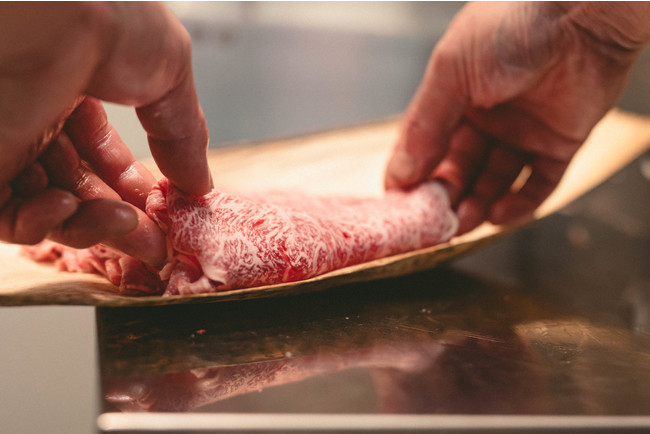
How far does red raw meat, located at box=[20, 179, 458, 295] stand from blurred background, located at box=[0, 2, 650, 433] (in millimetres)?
118

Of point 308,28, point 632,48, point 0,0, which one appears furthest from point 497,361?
point 308,28

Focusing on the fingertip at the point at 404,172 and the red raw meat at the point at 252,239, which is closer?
the red raw meat at the point at 252,239

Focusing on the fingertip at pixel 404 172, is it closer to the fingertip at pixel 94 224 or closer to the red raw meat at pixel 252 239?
the red raw meat at pixel 252 239

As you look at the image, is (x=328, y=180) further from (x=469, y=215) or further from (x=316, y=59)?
(x=316, y=59)

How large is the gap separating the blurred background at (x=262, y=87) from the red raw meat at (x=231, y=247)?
0.12 meters

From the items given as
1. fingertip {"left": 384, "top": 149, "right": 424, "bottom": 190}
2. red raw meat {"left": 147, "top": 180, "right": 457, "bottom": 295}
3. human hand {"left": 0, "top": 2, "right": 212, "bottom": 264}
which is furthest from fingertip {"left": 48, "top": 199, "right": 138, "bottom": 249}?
fingertip {"left": 384, "top": 149, "right": 424, "bottom": 190}

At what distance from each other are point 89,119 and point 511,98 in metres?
1.07

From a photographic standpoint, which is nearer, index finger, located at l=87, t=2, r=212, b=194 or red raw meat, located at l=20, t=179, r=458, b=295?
index finger, located at l=87, t=2, r=212, b=194

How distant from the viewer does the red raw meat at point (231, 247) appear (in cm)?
84

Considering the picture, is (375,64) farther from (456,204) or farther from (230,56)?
(456,204)

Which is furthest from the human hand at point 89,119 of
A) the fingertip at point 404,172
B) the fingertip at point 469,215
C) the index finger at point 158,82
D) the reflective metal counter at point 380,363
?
the fingertip at point 469,215

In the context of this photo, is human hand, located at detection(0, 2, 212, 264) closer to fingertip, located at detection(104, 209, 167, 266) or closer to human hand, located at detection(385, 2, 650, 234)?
fingertip, located at detection(104, 209, 167, 266)

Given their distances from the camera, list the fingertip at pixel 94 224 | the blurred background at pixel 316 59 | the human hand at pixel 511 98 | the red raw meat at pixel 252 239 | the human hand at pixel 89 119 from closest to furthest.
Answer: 1. the human hand at pixel 89 119
2. the fingertip at pixel 94 224
3. the red raw meat at pixel 252 239
4. the human hand at pixel 511 98
5. the blurred background at pixel 316 59

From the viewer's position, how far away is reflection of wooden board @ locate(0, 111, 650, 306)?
2.69ft
